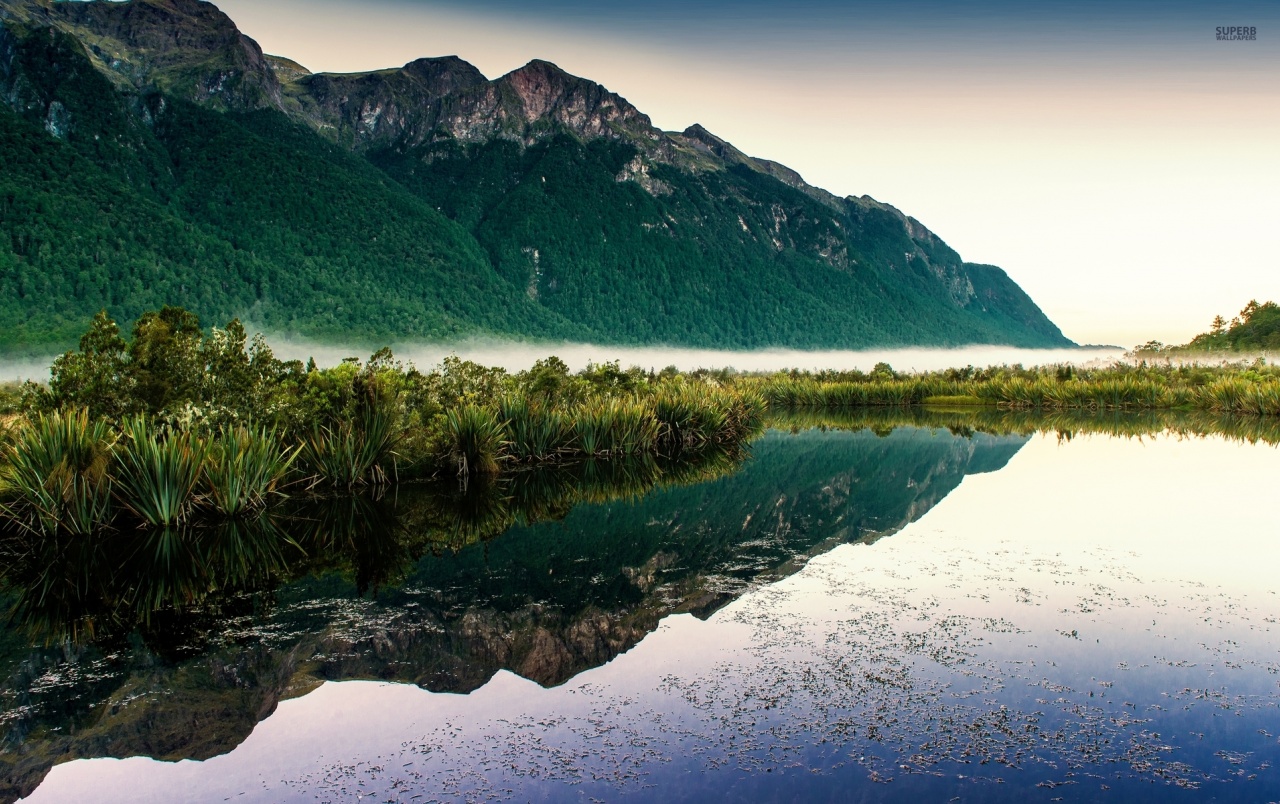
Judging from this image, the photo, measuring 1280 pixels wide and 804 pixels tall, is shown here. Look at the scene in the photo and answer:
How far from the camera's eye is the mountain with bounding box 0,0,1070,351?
10900 cm

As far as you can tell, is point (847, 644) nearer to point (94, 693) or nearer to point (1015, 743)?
point (1015, 743)

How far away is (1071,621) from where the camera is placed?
25.4ft

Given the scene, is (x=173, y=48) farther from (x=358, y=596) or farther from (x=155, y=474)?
(x=358, y=596)

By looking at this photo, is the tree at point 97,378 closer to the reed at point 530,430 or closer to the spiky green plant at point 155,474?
the spiky green plant at point 155,474

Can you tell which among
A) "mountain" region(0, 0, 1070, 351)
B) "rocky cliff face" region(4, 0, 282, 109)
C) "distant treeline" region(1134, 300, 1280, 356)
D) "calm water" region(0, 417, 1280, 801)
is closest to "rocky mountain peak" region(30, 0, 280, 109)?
"rocky cliff face" region(4, 0, 282, 109)

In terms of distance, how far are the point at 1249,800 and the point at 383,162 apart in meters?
194

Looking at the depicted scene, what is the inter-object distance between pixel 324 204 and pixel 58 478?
13922cm

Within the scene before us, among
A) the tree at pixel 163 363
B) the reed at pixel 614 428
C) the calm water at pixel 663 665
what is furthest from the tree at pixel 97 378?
the reed at pixel 614 428

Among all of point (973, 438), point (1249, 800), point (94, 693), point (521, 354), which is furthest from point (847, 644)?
point (521, 354)

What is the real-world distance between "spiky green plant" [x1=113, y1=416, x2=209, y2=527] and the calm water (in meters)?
1.42

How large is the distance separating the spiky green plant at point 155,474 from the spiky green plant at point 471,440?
244 inches

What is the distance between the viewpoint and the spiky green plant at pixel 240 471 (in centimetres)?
1239

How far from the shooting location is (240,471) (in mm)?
12633

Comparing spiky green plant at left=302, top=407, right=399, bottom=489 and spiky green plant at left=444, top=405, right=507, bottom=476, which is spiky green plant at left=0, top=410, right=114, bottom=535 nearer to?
spiky green plant at left=302, top=407, right=399, bottom=489
